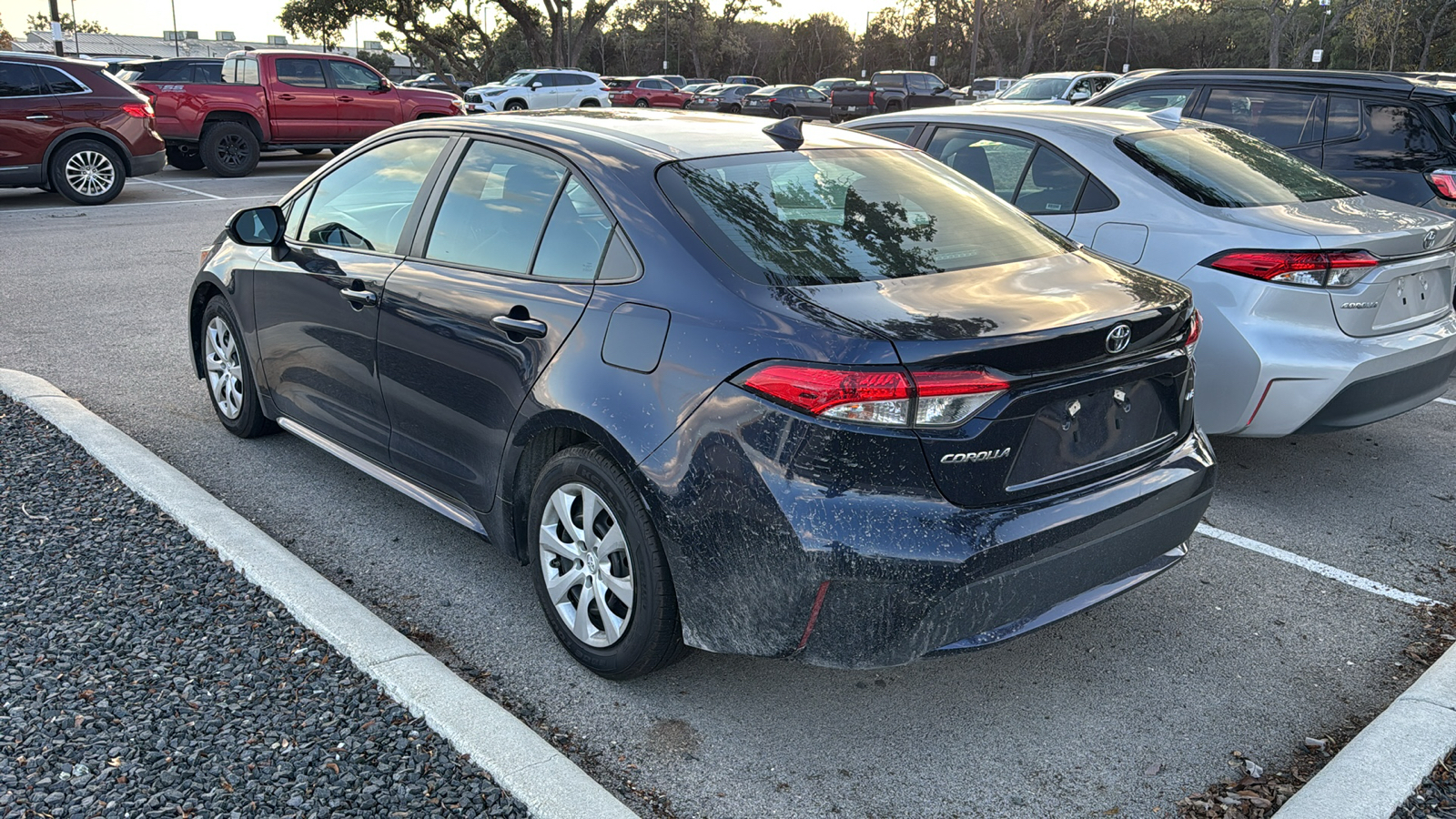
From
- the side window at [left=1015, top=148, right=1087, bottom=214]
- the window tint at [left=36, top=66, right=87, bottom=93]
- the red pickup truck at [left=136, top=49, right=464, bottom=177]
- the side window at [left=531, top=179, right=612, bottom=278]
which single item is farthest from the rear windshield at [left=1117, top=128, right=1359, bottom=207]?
the red pickup truck at [left=136, top=49, right=464, bottom=177]

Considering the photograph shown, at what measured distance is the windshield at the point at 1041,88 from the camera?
21027mm

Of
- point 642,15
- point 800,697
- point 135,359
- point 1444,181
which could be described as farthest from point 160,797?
point 642,15

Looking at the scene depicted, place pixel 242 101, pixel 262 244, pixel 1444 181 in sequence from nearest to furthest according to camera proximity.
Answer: pixel 262 244
pixel 1444 181
pixel 242 101

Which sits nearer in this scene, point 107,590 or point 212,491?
→ point 107,590

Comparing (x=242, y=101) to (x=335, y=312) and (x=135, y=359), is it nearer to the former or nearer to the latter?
(x=135, y=359)

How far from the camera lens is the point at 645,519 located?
295 cm

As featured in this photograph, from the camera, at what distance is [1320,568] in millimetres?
4199

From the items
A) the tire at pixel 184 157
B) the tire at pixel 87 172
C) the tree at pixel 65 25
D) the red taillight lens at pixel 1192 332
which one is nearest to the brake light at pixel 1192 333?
the red taillight lens at pixel 1192 332

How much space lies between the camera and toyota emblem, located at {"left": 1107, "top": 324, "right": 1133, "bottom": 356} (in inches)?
115

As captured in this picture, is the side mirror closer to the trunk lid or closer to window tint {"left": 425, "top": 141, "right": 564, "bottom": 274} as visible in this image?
window tint {"left": 425, "top": 141, "right": 564, "bottom": 274}

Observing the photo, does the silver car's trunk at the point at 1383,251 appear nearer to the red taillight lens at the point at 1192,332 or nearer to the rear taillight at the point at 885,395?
the red taillight lens at the point at 1192,332

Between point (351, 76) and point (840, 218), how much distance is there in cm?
1724

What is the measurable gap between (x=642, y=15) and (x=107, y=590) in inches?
3339

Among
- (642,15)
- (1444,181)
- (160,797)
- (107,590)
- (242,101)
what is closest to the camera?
(160,797)
